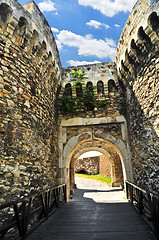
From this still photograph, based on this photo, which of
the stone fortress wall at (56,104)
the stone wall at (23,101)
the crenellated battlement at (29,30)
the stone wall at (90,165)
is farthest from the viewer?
the stone wall at (90,165)

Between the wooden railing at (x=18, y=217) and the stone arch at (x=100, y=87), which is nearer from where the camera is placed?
the wooden railing at (x=18, y=217)

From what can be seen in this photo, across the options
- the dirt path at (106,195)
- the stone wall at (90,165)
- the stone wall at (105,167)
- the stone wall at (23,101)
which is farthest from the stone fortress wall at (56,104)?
the stone wall at (90,165)

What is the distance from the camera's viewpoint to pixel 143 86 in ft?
13.4

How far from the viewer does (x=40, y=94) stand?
4156 millimetres

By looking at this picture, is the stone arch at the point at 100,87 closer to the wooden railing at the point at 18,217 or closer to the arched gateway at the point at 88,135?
the arched gateway at the point at 88,135

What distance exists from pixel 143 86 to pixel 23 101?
3.03m

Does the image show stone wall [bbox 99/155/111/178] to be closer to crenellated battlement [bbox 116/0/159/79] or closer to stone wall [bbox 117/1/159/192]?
stone wall [bbox 117/1/159/192]

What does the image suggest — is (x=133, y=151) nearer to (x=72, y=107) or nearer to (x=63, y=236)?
(x=72, y=107)

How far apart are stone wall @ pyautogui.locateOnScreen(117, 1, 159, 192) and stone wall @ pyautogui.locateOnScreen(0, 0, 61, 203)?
2372 millimetres

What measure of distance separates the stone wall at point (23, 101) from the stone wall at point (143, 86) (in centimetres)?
237

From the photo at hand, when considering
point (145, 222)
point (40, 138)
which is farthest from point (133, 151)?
point (40, 138)

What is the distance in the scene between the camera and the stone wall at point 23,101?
2.85m

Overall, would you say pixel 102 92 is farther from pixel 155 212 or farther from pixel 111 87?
pixel 155 212

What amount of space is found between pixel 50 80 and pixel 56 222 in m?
3.90
